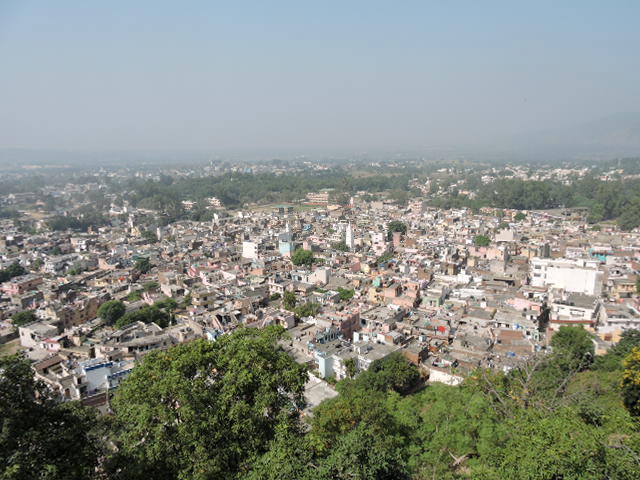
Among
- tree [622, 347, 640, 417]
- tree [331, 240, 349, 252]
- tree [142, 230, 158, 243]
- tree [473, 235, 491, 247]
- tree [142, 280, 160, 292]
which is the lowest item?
tree [142, 230, 158, 243]

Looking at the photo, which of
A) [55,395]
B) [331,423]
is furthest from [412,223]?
[55,395]

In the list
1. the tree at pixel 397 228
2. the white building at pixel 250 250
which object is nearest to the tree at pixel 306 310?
the white building at pixel 250 250

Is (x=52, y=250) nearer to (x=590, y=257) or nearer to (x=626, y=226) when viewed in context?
(x=590, y=257)

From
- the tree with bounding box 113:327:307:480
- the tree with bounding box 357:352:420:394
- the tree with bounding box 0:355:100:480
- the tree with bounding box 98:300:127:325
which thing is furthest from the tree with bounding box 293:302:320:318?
the tree with bounding box 0:355:100:480

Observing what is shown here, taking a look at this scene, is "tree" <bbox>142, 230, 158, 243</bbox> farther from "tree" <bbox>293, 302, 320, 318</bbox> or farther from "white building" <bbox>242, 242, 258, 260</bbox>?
"tree" <bbox>293, 302, 320, 318</bbox>

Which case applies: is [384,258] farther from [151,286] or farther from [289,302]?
[151,286]

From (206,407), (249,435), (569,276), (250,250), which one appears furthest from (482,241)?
(206,407)
